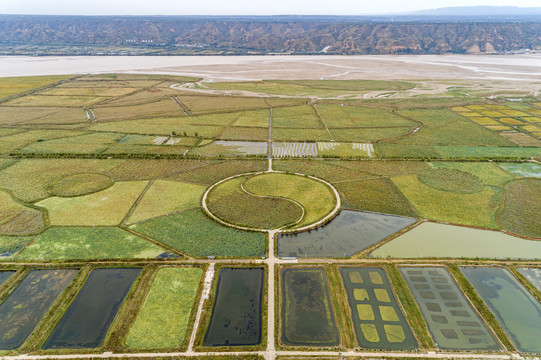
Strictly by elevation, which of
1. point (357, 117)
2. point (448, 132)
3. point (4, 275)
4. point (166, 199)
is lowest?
point (4, 275)

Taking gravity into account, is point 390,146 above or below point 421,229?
above

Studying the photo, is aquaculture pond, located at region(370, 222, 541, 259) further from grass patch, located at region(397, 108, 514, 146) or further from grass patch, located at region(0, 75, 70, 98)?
grass patch, located at region(0, 75, 70, 98)

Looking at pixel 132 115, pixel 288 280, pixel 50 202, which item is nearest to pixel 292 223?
pixel 288 280

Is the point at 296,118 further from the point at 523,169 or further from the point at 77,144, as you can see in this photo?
the point at 77,144

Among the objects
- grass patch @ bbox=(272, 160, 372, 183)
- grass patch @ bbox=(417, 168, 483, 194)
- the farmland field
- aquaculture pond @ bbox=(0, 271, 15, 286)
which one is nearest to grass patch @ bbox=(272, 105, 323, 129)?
the farmland field

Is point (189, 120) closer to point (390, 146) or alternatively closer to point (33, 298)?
point (390, 146)

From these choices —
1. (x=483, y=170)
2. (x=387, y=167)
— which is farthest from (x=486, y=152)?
(x=387, y=167)
